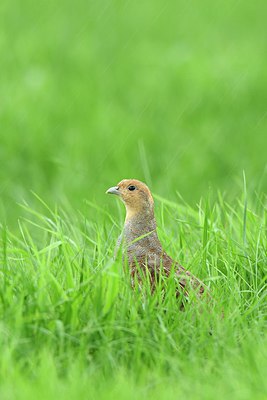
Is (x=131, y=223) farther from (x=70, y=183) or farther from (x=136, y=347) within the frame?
(x=70, y=183)

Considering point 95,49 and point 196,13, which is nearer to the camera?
point 95,49

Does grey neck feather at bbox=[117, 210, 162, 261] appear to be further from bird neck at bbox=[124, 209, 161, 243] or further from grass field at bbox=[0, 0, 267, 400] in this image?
grass field at bbox=[0, 0, 267, 400]

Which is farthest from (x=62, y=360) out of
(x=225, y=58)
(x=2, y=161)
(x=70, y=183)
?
(x=225, y=58)

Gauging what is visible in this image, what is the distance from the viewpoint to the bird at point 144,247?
Result: 454cm

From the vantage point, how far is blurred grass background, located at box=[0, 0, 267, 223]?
9758mm

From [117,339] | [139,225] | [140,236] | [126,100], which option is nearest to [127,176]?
[126,100]

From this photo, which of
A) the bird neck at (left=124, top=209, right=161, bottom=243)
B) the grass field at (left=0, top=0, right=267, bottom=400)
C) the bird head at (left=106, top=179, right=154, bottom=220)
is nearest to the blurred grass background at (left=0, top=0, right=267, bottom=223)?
the grass field at (left=0, top=0, right=267, bottom=400)

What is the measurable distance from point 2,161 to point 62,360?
6.22 m

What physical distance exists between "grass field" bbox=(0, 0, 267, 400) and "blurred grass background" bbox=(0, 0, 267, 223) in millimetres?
25

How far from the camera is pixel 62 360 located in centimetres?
396

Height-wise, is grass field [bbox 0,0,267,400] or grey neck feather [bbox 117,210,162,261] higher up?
grey neck feather [bbox 117,210,162,261]

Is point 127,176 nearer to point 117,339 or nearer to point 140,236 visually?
point 140,236

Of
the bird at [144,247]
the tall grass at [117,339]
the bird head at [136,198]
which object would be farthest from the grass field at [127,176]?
the bird head at [136,198]

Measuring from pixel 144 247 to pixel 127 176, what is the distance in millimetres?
4729
